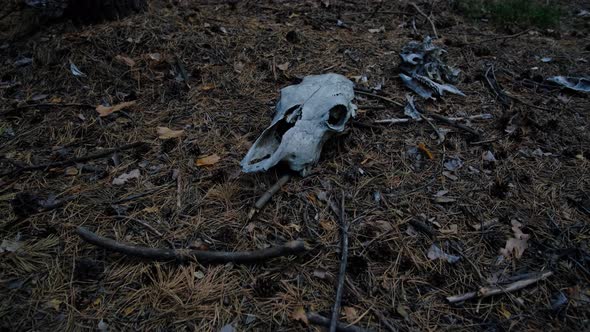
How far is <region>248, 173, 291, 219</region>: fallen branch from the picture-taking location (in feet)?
6.89

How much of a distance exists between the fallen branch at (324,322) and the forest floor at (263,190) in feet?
0.13

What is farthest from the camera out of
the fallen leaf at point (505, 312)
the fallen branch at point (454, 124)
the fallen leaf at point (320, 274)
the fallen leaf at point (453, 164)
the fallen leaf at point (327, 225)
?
the fallen branch at point (454, 124)

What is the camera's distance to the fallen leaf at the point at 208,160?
96.2 inches

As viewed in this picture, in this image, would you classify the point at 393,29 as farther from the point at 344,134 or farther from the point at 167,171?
the point at 167,171

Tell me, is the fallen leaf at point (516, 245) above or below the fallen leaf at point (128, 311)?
below

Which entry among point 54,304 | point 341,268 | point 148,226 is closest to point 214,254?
point 148,226

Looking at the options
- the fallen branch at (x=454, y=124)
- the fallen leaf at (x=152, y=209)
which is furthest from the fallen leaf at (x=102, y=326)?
the fallen branch at (x=454, y=124)

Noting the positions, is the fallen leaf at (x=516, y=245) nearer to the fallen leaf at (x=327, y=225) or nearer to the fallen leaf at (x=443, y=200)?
the fallen leaf at (x=443, y=200)

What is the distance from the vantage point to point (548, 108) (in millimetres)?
3084

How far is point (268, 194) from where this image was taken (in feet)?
7.14

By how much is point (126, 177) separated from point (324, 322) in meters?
1.57

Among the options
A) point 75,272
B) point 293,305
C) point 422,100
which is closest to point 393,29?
point 422,100

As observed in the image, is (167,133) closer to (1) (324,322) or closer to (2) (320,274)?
(2) (320,274)

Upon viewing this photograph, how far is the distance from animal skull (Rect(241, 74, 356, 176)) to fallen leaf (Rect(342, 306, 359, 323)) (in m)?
0.89
